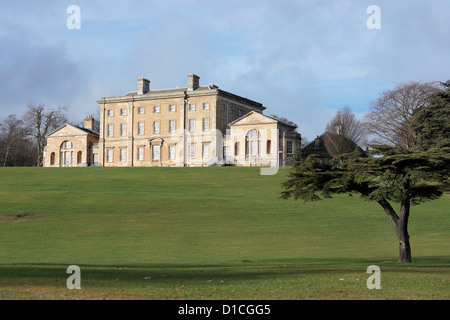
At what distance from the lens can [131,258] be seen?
17.1 metres

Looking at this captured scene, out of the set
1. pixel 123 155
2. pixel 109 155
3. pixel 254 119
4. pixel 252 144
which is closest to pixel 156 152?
pixel 123 155

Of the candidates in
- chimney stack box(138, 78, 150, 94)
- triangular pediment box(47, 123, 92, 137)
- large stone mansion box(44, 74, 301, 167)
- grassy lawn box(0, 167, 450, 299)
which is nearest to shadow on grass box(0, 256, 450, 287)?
grassy lawn box(0, 167, 450, 299)

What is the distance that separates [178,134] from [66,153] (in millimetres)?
18181

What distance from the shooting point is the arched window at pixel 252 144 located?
65.5 m

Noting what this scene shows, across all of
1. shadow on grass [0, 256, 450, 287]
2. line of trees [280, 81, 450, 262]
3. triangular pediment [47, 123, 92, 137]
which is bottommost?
shadow on grass [0, 256, 450, 287]

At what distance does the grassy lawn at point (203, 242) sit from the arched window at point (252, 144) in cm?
1923

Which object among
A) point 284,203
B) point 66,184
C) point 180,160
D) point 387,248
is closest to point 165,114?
point 180,160

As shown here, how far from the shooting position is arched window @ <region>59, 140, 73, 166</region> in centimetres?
7619

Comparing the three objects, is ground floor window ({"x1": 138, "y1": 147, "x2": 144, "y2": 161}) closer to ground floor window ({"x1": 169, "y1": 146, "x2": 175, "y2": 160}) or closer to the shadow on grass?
ground floor window ({"x1": 169, "y1": 146, "x2": 175, "y2": 160})

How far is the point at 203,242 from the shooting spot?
21.5 meters

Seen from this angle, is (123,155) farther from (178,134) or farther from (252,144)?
(252,144)

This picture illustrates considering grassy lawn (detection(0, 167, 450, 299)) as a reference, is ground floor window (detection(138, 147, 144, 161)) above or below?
above

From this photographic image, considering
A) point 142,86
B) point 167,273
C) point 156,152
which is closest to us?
point 167,273
